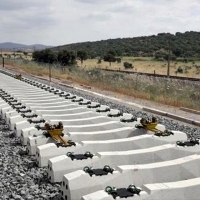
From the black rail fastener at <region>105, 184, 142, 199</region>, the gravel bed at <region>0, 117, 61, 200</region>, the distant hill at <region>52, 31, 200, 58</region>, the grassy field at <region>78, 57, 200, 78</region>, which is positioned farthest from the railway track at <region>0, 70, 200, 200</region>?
the distant hill at <region>52, 31, 200, 58</region>

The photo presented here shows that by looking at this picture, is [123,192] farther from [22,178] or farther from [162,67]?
[162,67]

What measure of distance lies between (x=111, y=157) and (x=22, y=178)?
4.81ft

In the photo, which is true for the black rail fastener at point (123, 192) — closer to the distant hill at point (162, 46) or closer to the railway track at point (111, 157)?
the railway track at point (111, 157)

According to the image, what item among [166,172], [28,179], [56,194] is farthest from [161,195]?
[28,179]

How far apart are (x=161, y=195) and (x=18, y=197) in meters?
1.95

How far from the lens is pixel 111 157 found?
630 centimetres

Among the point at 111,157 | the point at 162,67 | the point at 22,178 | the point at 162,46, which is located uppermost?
the point at 162,46

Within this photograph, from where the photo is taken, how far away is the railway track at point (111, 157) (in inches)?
192

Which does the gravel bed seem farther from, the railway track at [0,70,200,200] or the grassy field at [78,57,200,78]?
the grassy field at [78,57,200,78]

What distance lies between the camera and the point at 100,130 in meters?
9.53

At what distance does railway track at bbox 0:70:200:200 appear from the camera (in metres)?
4.87

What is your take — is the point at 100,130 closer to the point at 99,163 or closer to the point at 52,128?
the point at 52,128

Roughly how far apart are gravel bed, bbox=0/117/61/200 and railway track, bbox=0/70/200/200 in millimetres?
170

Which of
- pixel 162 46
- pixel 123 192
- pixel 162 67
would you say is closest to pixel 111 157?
pixel 123 192
